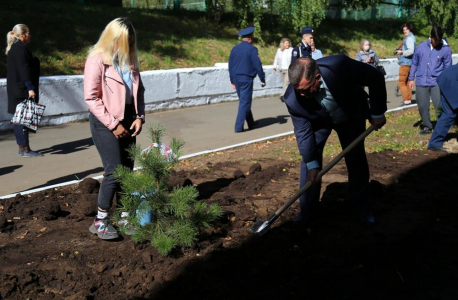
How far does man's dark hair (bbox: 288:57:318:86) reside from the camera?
421 centimetres

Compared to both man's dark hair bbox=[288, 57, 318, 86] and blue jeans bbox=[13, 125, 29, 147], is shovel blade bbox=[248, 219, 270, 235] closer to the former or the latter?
man's dark hair bbox=[288, 57, 318, 86]

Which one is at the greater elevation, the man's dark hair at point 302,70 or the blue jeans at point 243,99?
the man's dark hair at point 302,70

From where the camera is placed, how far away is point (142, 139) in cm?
945

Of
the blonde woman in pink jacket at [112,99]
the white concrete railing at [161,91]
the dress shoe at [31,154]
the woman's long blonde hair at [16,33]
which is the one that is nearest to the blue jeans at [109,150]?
the blonde woman in pink jacket at [112,99]

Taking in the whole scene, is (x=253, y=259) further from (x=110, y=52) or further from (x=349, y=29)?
(x=349, y=29)

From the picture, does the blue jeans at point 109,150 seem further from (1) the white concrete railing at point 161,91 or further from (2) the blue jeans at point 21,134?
(1) the white concrete railing at point 161,91

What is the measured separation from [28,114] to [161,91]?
4.31 m

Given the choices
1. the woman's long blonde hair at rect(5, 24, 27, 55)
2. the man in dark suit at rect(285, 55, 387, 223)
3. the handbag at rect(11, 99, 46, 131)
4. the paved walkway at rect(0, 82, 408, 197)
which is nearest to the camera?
the man in dark suit at rect(285, 55, 387, 223)

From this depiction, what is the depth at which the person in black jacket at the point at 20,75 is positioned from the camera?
8047 mm

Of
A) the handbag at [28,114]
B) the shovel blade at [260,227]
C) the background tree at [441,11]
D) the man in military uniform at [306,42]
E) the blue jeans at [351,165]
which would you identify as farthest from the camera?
the background tree at [441,11]

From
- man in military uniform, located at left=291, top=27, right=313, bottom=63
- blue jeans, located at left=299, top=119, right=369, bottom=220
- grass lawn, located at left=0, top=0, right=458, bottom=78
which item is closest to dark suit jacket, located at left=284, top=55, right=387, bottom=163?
blue jeans, located at left=299, top=119, right=369, bottom=220

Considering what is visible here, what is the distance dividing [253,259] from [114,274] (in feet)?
3.67

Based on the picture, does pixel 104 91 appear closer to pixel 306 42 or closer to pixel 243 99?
pixel 243 99

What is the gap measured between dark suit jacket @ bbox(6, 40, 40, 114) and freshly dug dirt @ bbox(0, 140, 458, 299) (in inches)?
102
